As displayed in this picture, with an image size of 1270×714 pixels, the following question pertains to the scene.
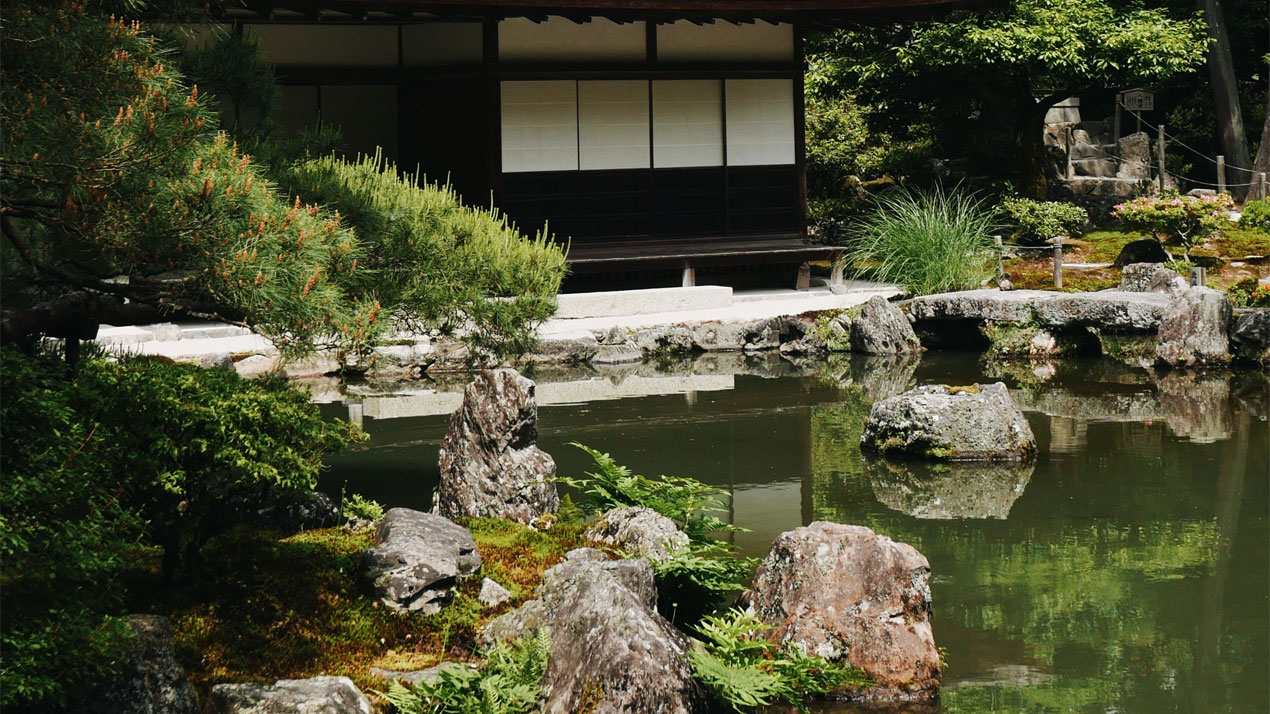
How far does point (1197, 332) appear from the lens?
14891 millimetres

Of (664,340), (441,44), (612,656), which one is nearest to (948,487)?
(612,656)

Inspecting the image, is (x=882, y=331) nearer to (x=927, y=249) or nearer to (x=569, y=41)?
(x=927, y=249)

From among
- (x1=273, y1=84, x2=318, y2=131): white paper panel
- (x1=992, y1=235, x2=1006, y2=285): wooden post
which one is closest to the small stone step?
(x1=992, y1=235, x2=1006, y2=285): wooden post

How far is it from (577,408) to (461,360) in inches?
101

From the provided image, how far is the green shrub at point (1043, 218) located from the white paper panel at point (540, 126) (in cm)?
722

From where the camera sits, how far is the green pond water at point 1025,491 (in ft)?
21.6

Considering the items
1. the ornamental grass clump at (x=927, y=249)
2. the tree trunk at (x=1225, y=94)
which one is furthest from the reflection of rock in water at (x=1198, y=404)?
the tree trunk at (x=1225, y=94)

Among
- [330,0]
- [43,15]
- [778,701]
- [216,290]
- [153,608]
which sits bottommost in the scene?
[778,701]

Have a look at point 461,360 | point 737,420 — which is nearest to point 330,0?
point 461,360

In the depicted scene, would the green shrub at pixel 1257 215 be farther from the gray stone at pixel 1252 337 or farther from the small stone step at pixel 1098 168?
the gray stone at pixel 1252 337

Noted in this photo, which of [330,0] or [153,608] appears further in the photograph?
[330,0]

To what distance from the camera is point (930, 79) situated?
22188 mm

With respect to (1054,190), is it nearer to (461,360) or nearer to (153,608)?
(461,360)

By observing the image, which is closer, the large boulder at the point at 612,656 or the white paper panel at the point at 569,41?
the large boulder at the point at 612,656
